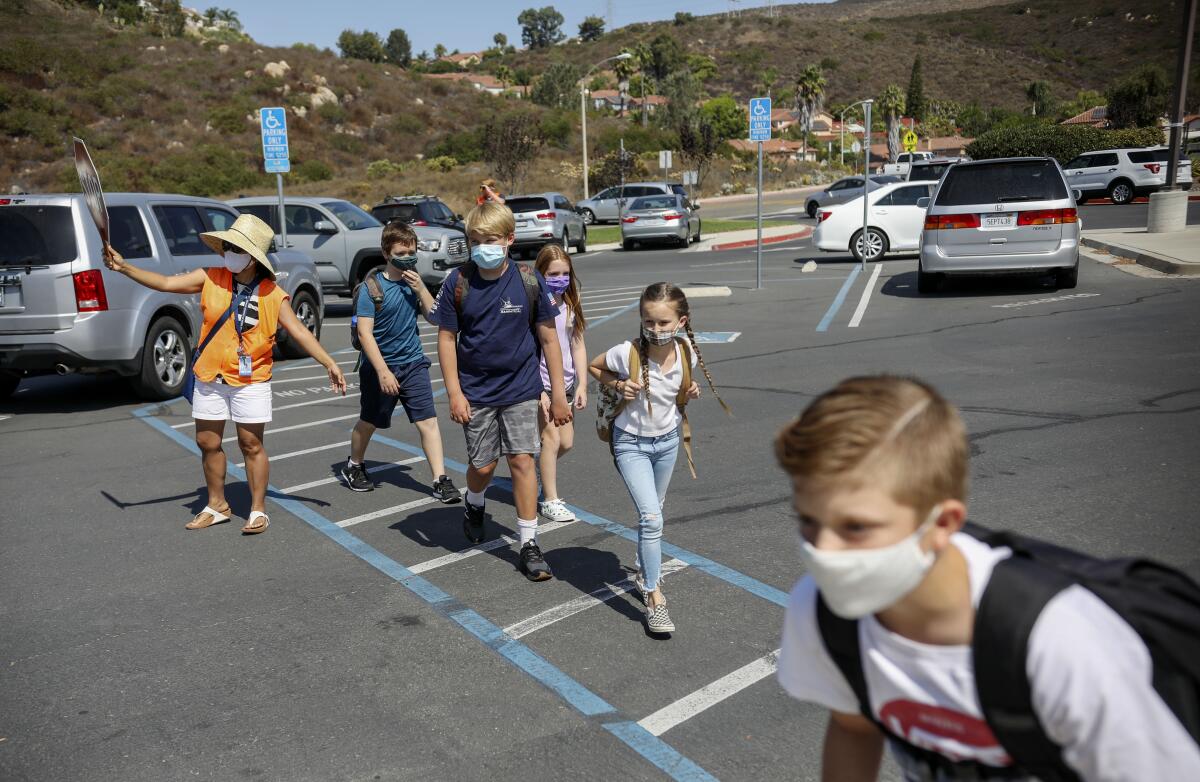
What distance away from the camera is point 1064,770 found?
5.00 ft

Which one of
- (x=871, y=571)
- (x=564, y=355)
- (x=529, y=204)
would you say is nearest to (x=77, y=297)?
(x=564, y=355)

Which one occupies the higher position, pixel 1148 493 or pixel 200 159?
pixel 200 159

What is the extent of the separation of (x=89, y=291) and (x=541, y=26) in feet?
606

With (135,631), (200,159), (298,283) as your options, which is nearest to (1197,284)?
(298,283)

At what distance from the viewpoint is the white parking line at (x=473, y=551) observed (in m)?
5.50

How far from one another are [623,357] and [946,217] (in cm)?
1137

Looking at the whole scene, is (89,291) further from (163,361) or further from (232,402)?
(232,402)

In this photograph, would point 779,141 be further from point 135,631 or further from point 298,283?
point 135,631

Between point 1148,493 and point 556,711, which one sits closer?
point 556,711

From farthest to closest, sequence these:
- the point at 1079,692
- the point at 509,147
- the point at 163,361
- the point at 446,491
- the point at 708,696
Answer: the point at 509,147 < the point at 163,361 < the point at 446,491 < the point at 708,696 < the point at 1079,692

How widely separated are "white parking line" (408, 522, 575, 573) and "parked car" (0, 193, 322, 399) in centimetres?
568

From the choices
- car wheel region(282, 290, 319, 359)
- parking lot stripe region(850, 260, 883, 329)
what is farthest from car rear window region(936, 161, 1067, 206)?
car wheel region(282, 290, 319, 359)

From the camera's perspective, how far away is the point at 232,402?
616 centimetres

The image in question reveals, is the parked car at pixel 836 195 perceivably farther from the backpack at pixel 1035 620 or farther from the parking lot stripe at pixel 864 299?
the backpack at pixel 1035 620
